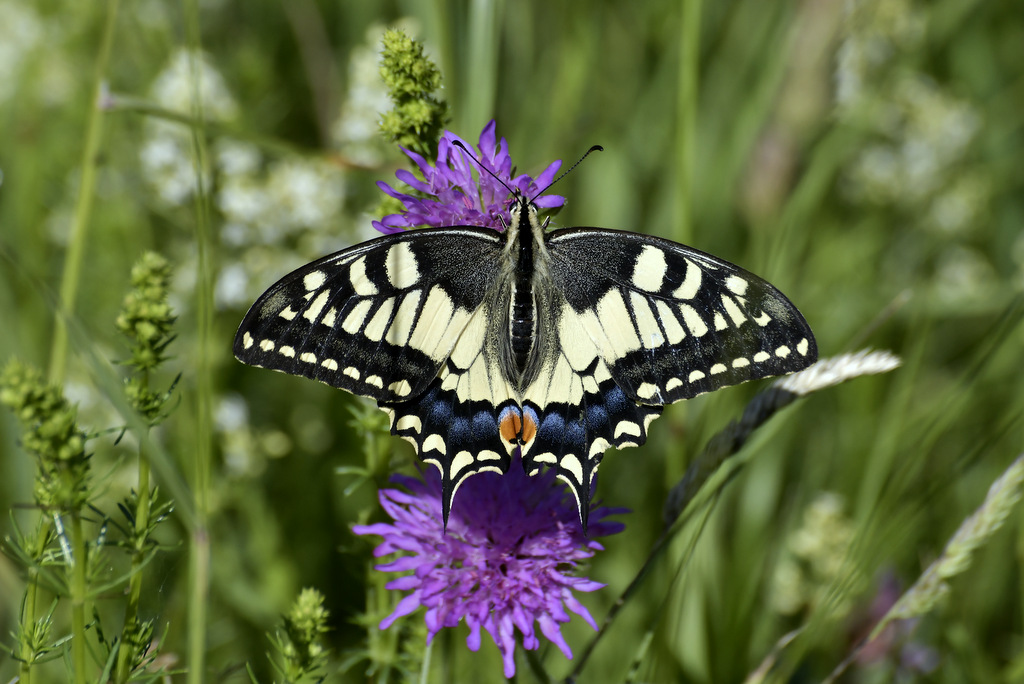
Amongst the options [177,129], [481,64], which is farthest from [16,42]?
[481,64]

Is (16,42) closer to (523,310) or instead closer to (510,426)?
(523,310)

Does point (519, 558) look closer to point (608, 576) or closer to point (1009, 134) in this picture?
point (608, 576)

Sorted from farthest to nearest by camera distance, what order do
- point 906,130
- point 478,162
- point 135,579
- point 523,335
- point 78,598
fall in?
1. point 906,130
2. point 523,335
3. point 478,162
4. point 135,579
5. point 78,598

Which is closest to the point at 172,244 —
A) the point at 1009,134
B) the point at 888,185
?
the point at 888,185

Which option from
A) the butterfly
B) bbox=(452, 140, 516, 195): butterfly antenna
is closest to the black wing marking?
the butterfly

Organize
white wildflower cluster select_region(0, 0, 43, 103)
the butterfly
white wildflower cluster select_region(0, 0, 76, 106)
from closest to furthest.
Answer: the butterfly → white wildflower cluster select_region(0, 0, 76, 106) → white wildflower cluster select_region(0, 0, 43, 103)

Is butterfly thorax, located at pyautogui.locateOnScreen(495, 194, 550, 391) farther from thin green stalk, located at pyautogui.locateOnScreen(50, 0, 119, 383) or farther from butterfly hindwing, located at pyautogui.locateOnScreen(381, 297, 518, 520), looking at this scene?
thin green stalk, located at pyautogui.locateOnScreen(50, 0, 119, 383)

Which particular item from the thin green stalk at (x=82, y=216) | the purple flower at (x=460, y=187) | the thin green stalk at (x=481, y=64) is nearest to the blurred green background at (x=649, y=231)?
the thin green stalk at (x=481, y=64)
